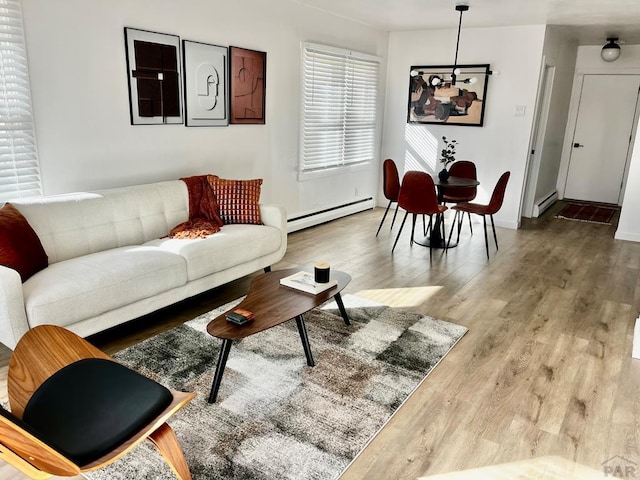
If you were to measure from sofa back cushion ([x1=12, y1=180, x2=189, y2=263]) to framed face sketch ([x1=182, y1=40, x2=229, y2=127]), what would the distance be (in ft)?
2.47

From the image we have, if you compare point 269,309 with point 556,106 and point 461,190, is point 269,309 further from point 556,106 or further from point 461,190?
point 556,106

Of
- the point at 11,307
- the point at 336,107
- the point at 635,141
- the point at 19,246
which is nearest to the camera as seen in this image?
the point at 11,307

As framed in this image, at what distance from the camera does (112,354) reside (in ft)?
8.93

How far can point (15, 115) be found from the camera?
302 centimetres

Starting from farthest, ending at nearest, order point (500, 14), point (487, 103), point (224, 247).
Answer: point (487, 103), point (500, 14), point (224, 247)

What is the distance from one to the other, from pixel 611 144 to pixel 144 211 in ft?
23.5

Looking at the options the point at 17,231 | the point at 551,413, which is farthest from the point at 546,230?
the point at 17,231

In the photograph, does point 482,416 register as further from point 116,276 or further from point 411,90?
point 411,90

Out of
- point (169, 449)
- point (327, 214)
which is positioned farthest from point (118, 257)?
point (327, 214)

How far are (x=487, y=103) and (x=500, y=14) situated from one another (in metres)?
1.20

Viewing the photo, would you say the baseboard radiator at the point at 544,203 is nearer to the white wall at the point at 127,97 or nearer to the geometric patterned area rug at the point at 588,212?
the geometric patterned area rug at the point at 588,212

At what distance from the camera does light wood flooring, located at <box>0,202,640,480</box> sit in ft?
6.78

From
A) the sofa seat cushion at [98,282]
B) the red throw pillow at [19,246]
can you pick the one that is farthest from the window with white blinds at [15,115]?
the sofa seat cushion at [98,282]

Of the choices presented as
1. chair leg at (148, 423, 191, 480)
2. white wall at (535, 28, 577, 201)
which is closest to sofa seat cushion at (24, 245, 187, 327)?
chair leg at (148, 423, 191, 480)
